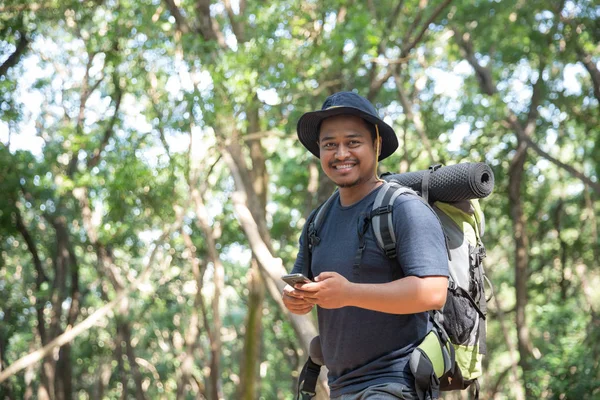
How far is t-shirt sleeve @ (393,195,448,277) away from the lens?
96.2 inches

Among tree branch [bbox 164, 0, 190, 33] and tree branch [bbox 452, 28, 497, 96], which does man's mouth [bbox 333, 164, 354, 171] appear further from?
tree branch [bbox 452, 28, 497, 96]

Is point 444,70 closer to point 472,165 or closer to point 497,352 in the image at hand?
point 497,352

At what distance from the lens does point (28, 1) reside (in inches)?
508

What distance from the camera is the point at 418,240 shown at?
2459 millimetres

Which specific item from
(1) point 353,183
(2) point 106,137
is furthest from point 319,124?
(2) point 106,137

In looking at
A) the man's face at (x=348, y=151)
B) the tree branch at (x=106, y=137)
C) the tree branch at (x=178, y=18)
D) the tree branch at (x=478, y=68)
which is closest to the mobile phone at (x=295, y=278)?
the man's face at (x=348, y=151)

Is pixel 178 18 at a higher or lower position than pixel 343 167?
higher

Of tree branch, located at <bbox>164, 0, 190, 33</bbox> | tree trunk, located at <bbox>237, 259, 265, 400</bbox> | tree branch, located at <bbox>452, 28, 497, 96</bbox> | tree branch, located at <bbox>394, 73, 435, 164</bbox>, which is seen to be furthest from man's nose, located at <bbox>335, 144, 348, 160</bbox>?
tree branch, located at <bbox>452, 28, 497, 96</bbox>

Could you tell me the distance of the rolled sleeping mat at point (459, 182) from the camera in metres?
2.68

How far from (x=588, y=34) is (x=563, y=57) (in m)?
0.79

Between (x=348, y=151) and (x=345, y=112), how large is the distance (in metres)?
0.14

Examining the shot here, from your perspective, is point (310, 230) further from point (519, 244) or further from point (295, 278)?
point (519, 244)

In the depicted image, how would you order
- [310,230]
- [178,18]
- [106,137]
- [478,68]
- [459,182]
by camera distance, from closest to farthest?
[459,182] < [310,230] < [178,18] < [106,137] < [478,68]

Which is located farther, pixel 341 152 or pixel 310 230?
pixel 310 230
